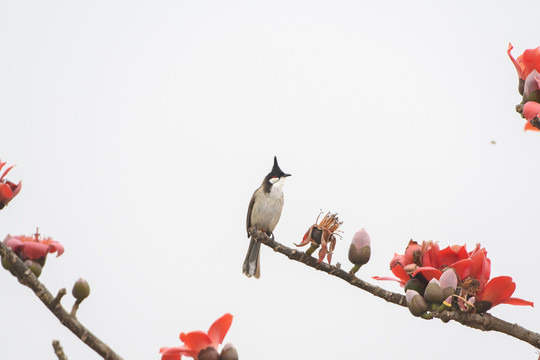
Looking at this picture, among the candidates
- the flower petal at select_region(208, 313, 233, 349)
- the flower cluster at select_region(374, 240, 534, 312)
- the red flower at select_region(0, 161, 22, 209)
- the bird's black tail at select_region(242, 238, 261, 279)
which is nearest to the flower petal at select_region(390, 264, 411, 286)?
the flower cluster at select_region(374, 240, 534, 312)

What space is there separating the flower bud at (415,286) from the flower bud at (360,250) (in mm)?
185

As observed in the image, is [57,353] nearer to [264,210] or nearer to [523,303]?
[523,303]

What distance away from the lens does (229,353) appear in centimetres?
166

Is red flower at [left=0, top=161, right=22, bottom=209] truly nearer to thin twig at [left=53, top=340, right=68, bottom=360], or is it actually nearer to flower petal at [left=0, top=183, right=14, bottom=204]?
flower petal at [left=0, top=183, right=14, bottom=204]

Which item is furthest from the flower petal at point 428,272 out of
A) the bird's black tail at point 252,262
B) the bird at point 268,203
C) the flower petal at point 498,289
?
the bird's black tail at point 252,262

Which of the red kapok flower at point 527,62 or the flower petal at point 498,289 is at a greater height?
the red kapok flower at point 527,62

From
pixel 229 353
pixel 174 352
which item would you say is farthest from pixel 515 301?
pixel 174 352

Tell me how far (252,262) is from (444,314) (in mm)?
6543

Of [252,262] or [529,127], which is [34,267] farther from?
[252,262]

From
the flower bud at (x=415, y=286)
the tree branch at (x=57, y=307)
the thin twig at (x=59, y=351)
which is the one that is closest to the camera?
the thin twig at (x=59, y=351)

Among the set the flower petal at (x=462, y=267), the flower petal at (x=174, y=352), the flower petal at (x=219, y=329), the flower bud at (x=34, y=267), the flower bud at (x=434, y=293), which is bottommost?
the flower petal at (x=174, y=352)

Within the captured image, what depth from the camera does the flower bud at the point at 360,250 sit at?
2195mm

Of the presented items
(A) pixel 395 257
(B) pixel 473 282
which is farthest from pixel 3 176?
(B) pixel 473 282

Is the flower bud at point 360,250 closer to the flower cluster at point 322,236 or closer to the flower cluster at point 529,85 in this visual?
the flower cluster at point 322,236
